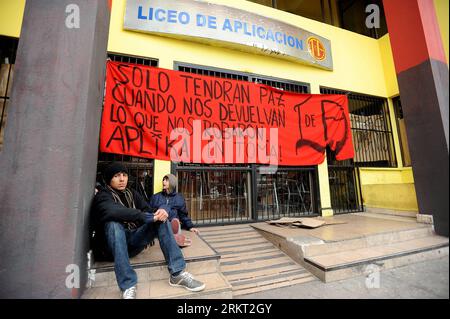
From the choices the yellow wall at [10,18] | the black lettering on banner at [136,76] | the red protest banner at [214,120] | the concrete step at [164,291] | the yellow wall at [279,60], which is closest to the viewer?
the concrete step at [164,291]

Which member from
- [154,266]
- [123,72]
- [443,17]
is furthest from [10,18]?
[443,17]

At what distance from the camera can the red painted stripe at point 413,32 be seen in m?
1.16

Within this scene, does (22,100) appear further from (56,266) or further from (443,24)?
(443,24)

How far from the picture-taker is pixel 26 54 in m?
2.10

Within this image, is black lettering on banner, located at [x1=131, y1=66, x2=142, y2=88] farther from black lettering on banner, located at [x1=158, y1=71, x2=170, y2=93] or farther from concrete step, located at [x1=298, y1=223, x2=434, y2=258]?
concrete step, located at [x1=298, y1=223, x2=434, y2=258]

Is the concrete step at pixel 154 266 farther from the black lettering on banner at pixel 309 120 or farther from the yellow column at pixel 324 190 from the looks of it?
the black lettering on banner at pixel 309 120

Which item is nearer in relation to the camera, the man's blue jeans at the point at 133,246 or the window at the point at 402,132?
the man's blue jeans at the point at 133,246

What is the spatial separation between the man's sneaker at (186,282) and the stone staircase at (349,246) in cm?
145

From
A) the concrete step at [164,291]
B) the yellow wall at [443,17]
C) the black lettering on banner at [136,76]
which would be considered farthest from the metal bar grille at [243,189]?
the yellow wall at [443,17]

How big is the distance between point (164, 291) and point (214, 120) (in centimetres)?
297

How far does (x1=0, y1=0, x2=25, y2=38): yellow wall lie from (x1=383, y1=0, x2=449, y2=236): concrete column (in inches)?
202

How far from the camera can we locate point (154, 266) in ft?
7.72

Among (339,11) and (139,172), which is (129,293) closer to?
(139,172)

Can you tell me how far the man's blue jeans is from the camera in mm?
2020
